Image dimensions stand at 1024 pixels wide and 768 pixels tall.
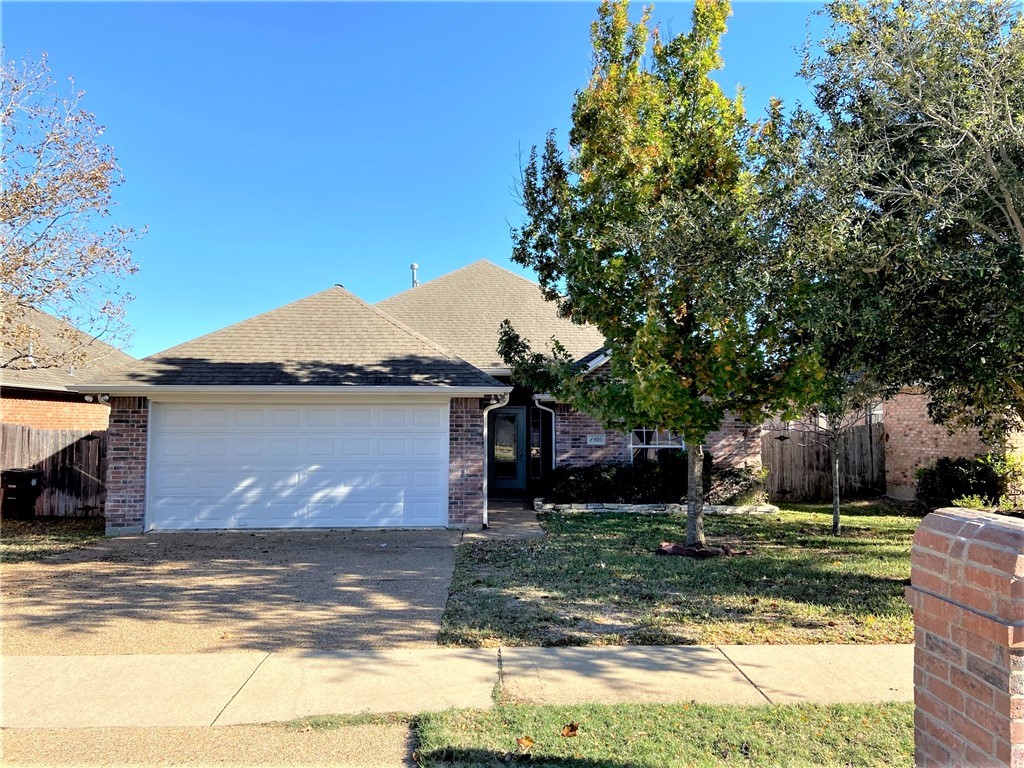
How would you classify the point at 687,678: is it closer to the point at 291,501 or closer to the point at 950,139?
the point at 950,139

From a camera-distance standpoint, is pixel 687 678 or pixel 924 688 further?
pixel 687 678

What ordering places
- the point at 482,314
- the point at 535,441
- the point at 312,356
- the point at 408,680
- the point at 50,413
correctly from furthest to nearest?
the point at 50,413 → the point at 482,314 → the point at 535,441 → the point at 312,356 → the point at 408,680

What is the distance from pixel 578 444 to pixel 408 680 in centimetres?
1019

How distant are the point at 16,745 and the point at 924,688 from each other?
4.84m

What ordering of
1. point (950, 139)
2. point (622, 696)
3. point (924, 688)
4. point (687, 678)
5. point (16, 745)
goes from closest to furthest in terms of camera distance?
point (924, 688), point (16, 745), point (622, 696), point (687, 678), point (950, 139)

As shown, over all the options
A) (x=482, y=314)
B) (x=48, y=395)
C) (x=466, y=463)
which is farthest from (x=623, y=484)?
(x=48, y=395)

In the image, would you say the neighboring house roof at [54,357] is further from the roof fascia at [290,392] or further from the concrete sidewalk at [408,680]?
the concrete sidewalk at [408,680]

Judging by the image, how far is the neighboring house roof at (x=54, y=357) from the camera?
10.2 m

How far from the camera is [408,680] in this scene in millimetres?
4867

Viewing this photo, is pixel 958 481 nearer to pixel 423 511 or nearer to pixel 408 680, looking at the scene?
pixel 423 511

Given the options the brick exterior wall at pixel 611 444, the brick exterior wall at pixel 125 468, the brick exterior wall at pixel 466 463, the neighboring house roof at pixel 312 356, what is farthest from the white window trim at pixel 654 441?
the brick exterior wall at pixel 125 468

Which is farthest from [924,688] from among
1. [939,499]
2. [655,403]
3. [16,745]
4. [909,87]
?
[939,499]

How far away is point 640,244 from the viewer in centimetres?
848

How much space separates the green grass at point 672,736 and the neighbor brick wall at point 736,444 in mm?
10773
